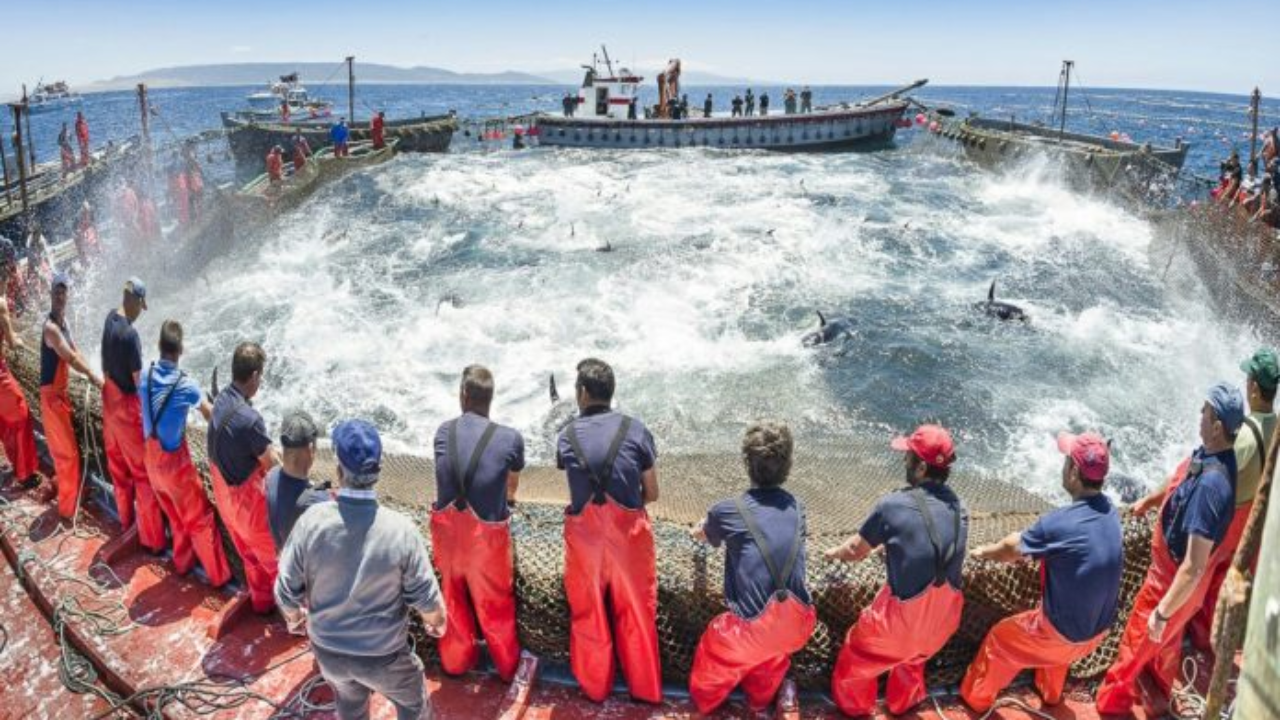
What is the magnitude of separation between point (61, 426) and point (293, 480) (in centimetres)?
355

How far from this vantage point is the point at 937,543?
Result: 3.84 metres

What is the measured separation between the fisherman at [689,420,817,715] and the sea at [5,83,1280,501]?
5.94m

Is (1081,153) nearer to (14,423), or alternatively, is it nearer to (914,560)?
(914,560)

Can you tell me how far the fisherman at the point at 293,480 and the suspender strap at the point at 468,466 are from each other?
705 mm

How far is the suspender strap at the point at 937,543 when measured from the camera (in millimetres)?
3844

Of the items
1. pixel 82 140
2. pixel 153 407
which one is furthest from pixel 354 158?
pixel 153 407

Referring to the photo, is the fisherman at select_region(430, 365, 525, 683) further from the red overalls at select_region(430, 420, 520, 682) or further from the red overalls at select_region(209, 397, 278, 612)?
the red overalls at select_region(209, 397, 278, 612)

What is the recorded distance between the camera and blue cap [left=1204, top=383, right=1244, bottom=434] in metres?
4.09

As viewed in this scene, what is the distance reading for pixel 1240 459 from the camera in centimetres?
425

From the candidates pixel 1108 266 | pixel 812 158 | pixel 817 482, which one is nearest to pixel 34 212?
pixel 817 482

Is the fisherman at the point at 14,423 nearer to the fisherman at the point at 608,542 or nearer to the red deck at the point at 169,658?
the red deck at the point at 169,658

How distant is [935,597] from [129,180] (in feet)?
96.4

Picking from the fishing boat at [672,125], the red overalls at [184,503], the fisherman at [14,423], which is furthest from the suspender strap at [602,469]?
the fishing boat at [672,125]

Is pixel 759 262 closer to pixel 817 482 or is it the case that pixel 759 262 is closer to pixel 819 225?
pixel 819 225
